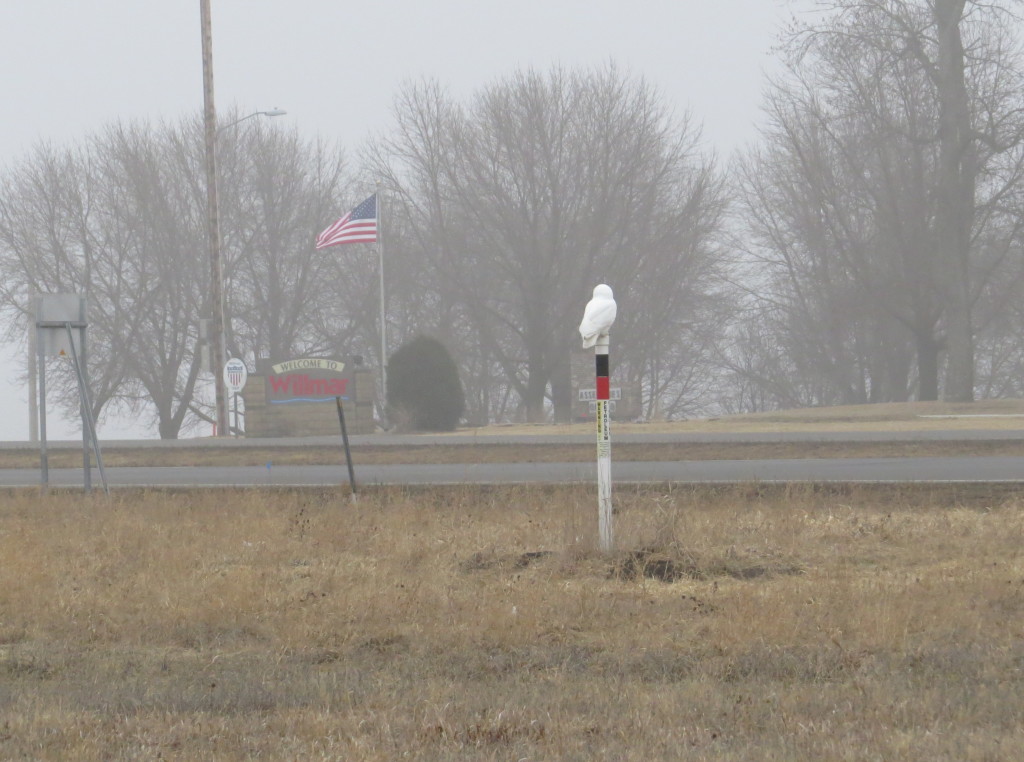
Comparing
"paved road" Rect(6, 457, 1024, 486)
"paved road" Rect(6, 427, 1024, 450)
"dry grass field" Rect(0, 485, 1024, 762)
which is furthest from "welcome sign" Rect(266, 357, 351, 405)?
"dry grass field" Rect(0, 485, 1024, 762)

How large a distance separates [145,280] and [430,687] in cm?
4544

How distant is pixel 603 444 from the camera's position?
8922mm

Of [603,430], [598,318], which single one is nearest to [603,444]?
[603,430]

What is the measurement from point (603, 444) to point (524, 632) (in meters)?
2.19

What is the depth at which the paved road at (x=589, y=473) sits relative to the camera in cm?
1457

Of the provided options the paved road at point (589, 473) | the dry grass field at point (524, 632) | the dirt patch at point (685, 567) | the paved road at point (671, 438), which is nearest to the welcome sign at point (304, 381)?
the paved road at point (671, 438)

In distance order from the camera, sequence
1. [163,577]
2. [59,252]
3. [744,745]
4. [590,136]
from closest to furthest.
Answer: [744,745]
[163,577]
[590,136]
[59,252]

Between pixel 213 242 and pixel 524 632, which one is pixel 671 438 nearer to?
pixel 213 242

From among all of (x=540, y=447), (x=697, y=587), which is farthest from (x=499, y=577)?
(x=540, y=447)

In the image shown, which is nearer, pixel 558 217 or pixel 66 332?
pixel 66 332

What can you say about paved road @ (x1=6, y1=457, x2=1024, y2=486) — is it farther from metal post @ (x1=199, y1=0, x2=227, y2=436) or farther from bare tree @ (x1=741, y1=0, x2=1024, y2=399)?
bare tree @ (x1=741, y1=0, x2=1024, y2=399)

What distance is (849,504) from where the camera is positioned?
12.0 m

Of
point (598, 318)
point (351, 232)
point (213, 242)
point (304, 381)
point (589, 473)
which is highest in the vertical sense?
point (351, 232)

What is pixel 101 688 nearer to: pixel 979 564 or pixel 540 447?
pixel 979 564
